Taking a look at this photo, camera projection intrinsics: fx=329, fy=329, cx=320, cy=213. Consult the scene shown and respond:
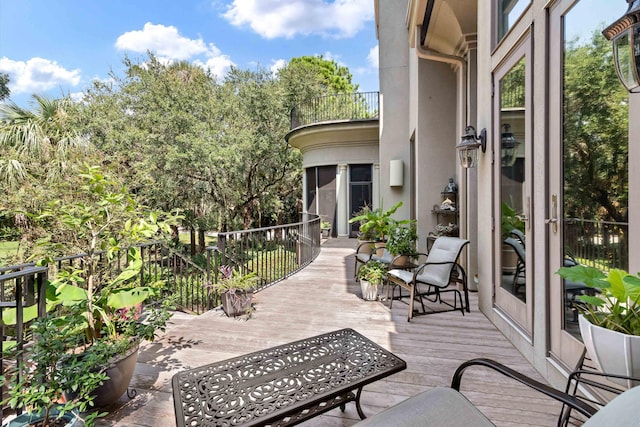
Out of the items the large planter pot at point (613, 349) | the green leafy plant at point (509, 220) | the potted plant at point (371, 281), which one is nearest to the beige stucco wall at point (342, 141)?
the potted plant at point (371, 281)

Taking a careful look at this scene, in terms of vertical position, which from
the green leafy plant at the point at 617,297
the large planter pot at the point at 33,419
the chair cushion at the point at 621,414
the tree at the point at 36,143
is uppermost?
the tree at the point at 36,143

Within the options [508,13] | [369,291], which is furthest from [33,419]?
[508,13]

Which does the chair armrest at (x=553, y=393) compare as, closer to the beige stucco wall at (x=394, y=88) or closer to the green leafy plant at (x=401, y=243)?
the green leafy plant at (x=401, y=243)

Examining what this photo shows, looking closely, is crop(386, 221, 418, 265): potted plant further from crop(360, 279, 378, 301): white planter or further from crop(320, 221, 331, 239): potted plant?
crop(320, 221, 331, 239): potted plant

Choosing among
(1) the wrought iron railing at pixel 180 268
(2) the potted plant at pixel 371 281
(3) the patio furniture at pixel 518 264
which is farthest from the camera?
(2) the potted plant at pixel 371 281

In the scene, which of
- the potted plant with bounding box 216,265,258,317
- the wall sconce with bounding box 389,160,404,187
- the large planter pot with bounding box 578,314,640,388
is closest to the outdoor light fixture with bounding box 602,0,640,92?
the large planter pot with bounding box 578,314,640,388

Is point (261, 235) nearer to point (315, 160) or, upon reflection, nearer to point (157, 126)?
point (315, 160)

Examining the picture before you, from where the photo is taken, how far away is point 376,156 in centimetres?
1006

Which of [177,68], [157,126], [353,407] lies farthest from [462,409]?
[177,68]

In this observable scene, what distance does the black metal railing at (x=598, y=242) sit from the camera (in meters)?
1.64

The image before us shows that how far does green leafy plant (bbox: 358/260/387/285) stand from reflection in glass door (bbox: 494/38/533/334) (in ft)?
4.48

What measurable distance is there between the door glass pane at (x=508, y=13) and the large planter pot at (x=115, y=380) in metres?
3.72

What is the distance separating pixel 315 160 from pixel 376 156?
200cm

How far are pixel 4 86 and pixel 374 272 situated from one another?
22686 mm
